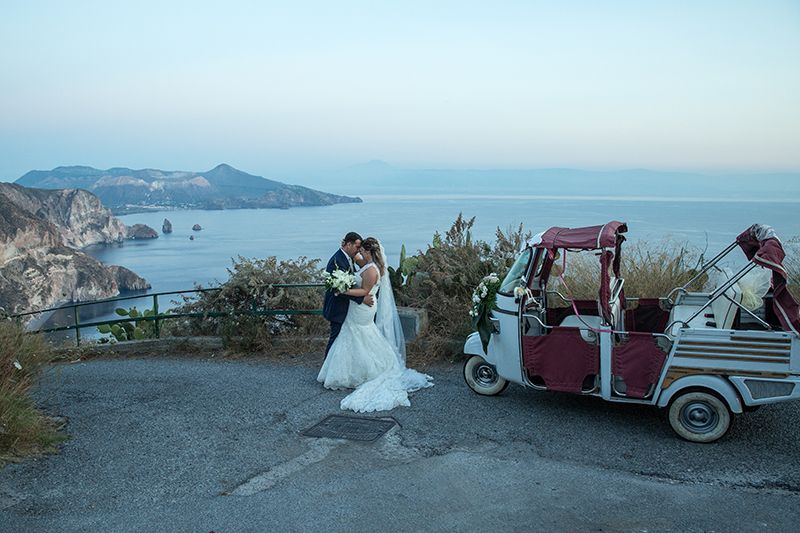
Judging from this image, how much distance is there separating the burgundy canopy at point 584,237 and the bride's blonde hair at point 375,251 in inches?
104

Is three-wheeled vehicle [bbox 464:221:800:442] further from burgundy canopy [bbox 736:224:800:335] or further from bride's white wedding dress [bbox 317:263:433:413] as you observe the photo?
bride's white wedding dress [bbox 317:263:433:413]

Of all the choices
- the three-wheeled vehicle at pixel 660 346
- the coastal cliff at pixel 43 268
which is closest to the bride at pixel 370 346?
the three-wheeled vehicle at pixel 660 346

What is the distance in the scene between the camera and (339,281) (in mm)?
8969

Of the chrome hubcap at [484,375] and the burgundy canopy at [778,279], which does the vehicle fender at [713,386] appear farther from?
the chrome hubcap at [484,375]

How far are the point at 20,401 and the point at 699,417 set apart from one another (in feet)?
22.9

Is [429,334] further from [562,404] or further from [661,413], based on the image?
[661,413]

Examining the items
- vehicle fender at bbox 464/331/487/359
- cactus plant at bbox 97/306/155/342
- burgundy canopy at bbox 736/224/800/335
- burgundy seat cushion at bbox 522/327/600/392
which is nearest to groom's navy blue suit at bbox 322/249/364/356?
vehicle fender at bbox 464/331/487/359

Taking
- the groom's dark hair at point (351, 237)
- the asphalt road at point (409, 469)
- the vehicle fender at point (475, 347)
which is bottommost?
the asphalt road at point (409, 469)

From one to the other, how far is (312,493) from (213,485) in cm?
92

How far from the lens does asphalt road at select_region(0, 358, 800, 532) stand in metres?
5.07

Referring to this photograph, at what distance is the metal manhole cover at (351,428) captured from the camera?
704cm

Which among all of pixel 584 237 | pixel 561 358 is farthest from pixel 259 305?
pixel 584 237

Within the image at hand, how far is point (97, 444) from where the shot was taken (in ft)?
22.6

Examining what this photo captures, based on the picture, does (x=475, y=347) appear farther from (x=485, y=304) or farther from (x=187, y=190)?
(x=187, y=190)
